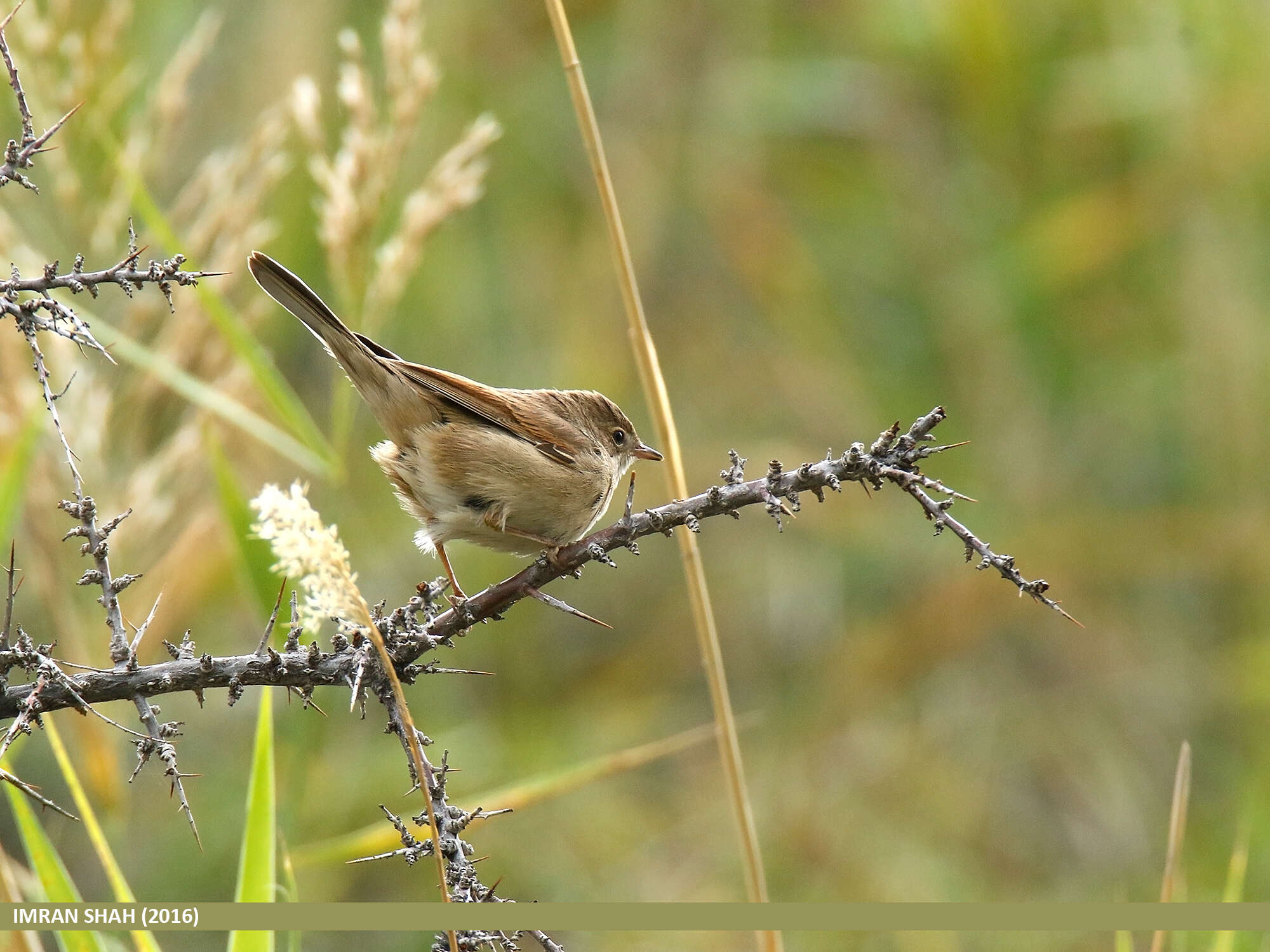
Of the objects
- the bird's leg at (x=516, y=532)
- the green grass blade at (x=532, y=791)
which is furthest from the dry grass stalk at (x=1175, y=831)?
the bird's leg at (x=516, y=532)

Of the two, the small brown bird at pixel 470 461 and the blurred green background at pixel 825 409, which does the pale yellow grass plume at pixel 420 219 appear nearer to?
the small brown bird at pixel 470 461

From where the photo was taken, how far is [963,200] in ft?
18.5

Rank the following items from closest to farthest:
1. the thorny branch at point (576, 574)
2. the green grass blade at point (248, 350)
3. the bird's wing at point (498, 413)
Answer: the thorny branch at point (576, 574)
the green grass blade at point (248, 350)
the bird's wing at point (498, 413)

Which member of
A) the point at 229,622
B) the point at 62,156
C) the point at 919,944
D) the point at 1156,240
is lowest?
the point at 919,944

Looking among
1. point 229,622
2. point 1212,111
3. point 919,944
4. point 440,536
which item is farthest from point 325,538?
point 1212,111

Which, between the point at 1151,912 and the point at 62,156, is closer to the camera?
the point at 1151,912

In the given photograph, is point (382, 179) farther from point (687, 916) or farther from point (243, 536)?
point (687, 916)

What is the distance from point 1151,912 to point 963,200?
416 centimetres

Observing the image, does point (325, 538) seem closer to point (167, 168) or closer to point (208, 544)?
point (208, 544)

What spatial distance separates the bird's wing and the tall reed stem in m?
1.30

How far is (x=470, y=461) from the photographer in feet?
11.4

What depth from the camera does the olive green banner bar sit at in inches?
77.0

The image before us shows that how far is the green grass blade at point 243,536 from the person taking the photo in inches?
111

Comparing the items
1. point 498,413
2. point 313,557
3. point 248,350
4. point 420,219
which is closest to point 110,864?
point 313,557
